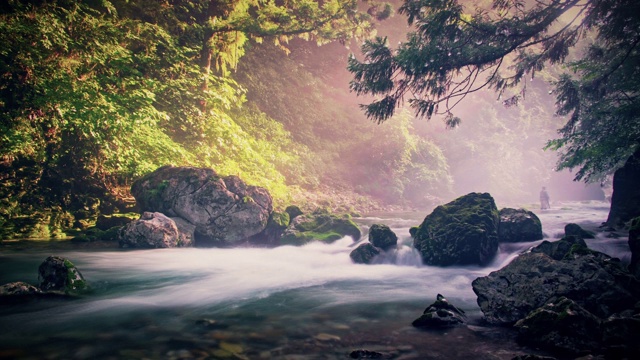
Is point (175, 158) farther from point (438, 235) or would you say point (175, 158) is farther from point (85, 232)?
point (438, 235)

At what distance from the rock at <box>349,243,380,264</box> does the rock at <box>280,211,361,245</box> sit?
2.72m

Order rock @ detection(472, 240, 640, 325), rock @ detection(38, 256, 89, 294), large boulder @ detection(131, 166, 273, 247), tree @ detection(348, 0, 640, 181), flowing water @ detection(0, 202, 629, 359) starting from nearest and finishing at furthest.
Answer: flowing water @ detection(0, 202, 629, 359), rock @ detection(472, 240, 640, 325), rock @ detection(38, 256, 89, 294), tree @ detection(348, 0, 640, 181), large boulder @ detection(131, 166, 273, 247)

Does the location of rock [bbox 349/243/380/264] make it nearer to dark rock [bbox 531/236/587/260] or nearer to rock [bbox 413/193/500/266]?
rock [bbox 413/193/500/266]

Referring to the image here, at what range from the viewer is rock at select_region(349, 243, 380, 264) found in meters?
11.0

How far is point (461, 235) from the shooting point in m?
9.77

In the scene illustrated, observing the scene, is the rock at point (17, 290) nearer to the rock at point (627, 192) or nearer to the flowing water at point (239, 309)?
the flowing water at point (239, 309)

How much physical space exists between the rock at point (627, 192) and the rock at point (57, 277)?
16.1 meters

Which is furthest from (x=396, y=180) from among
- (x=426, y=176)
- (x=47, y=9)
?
(x=47, y=9)

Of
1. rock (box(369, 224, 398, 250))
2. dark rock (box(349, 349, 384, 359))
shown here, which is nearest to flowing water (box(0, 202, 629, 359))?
dark rock (box(349, 349, 384, 359))

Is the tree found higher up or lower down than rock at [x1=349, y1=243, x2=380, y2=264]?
higher up

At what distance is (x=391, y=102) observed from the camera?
10328 millimetres

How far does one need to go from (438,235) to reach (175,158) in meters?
11.7

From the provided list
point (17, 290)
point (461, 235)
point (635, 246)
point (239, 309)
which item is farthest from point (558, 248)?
point (17, 290)

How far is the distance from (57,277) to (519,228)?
13.6 metres
